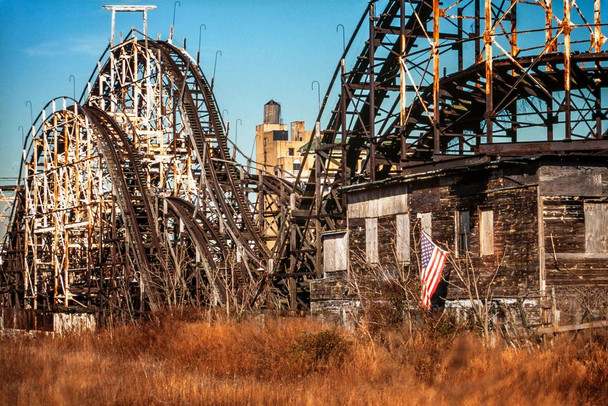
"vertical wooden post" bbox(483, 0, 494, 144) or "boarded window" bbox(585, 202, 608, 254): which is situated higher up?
"vertical wooden post" bbox(483, 0, 494, 144)

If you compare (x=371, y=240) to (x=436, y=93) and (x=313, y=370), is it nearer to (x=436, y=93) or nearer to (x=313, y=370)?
(x=436, y=93)

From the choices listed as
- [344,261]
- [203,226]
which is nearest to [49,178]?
[203,226]

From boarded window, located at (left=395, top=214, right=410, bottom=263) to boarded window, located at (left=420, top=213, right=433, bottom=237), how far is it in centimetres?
52

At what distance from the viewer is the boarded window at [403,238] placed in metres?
24.3

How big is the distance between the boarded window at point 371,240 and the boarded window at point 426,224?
6.87 ft

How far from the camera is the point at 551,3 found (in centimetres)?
2328

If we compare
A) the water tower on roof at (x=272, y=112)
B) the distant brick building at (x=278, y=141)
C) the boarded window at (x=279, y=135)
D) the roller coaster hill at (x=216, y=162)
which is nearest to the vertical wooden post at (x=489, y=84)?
the roller coaster hill at (x=216, y=162)

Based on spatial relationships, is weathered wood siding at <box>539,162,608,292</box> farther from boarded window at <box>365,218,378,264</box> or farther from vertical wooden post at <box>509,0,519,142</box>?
boarded window at <box>365,218,378,264</box>

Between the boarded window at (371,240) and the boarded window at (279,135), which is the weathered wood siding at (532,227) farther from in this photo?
the boarded window at (279,135)

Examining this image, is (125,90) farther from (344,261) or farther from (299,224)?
(344,261)

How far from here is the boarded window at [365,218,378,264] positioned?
2561 centimetres

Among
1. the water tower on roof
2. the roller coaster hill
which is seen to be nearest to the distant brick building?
the water tower on roof

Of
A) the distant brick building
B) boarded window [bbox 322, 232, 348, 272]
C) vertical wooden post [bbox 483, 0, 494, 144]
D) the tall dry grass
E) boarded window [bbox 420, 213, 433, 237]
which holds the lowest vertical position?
the tall dry grass

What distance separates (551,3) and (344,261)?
27.6 ft
